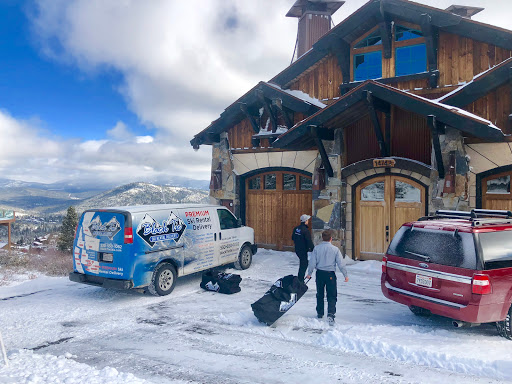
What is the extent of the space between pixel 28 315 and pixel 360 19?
12321 mm

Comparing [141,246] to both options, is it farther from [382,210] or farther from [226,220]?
[382,210]

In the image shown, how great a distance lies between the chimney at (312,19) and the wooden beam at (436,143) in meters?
10.2

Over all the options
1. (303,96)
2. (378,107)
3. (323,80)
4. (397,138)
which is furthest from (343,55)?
(397,138)

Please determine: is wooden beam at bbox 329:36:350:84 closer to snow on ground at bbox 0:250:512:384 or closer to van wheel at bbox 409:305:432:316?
snow on ground at bbox 0:250:512:384

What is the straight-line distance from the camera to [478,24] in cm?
1090

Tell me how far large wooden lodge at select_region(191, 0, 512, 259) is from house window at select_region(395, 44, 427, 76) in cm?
3

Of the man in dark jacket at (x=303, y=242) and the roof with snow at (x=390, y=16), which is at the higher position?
the roof with snow at (x=390, y=16)

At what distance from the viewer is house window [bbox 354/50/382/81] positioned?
1288cm

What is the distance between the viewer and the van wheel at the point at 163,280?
8.51 m

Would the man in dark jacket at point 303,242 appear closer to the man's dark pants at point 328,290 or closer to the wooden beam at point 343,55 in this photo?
the man's dark pants at point 328,290

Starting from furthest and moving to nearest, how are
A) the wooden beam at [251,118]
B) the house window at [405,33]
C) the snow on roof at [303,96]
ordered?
the wooden beam at [251,118] → the snow on roof at [303,96] → the house window at [405,33]

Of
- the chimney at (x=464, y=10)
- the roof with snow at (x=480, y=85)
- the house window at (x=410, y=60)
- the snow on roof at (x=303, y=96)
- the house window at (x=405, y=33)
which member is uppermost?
the chimney at (x=464, y=10)

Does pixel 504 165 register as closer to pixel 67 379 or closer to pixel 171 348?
pixel 171 348

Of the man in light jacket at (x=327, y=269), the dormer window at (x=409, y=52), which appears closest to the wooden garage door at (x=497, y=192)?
the dormer window at (x=409, y=52)
